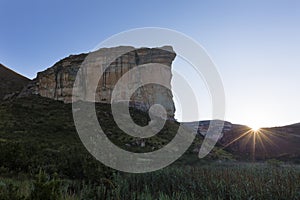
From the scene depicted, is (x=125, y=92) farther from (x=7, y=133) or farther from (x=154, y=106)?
(x=7, y=133)

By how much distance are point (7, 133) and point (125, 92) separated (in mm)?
34739

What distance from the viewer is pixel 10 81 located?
75.8m

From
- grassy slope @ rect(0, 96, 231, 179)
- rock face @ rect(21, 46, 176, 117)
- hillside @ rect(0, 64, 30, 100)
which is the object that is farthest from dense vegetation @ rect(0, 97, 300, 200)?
hillside @ rect(0, 64, 30, 100)

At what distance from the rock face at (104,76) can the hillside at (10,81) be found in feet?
15.8

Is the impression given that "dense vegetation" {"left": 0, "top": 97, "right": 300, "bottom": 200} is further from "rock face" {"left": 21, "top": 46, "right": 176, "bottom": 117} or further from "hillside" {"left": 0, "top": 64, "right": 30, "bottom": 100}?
"hillside" {"left": 0, "top": 64, "right": 30, "bottom": 100}

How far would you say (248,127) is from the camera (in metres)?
62.8

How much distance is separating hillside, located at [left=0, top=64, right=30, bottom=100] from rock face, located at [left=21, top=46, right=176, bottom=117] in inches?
189

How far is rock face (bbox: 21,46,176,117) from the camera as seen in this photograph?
213ft

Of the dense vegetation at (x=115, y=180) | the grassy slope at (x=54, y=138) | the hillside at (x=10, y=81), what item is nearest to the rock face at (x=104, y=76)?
the hillside at (x=10, y=81)

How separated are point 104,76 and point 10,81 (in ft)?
84.4

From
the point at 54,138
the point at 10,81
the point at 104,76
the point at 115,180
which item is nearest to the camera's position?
the point at 115,180

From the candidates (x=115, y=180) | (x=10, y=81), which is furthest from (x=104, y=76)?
(x=115, y=180)

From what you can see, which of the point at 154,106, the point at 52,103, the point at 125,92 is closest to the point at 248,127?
the point at 154,106

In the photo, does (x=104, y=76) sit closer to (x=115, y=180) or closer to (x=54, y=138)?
(x=54, y=138)
